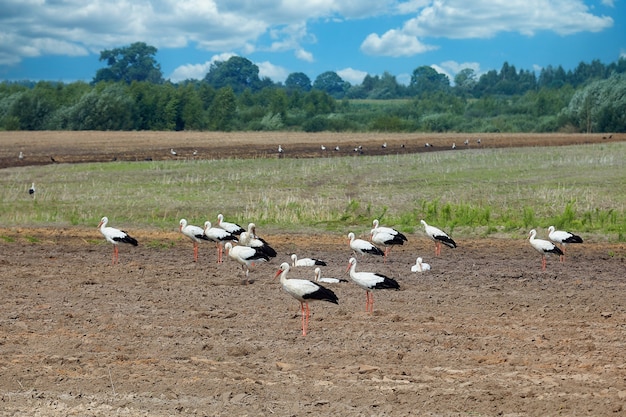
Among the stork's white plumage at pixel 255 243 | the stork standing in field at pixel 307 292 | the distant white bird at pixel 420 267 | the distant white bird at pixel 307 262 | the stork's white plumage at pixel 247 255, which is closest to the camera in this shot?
the stork standing in field at pixel 307 292

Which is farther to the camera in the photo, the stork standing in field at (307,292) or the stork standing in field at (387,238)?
the stork standing in field at (387,238)

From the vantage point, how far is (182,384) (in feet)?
35.4

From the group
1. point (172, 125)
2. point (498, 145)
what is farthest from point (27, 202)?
point (172, 125)

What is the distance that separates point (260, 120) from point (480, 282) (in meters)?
97.2

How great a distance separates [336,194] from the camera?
33.6 meters

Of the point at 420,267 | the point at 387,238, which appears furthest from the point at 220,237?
the point at 420,267

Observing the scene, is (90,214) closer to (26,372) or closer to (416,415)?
(26,372)

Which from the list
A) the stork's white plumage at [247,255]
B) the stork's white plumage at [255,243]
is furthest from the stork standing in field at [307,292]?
the stork's white plumage at [255,243]

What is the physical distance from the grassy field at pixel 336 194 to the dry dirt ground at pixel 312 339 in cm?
513

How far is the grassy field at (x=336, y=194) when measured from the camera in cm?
2661

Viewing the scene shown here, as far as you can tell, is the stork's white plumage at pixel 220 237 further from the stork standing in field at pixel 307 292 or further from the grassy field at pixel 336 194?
the stork standing in field at pixel 307 292

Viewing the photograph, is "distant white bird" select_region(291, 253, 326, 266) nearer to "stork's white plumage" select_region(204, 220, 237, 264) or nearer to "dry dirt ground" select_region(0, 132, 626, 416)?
"dry dirt ground" select_region(0, 132, 626, 416)

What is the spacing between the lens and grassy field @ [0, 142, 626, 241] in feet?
87.3

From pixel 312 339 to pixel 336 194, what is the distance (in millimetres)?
20692
